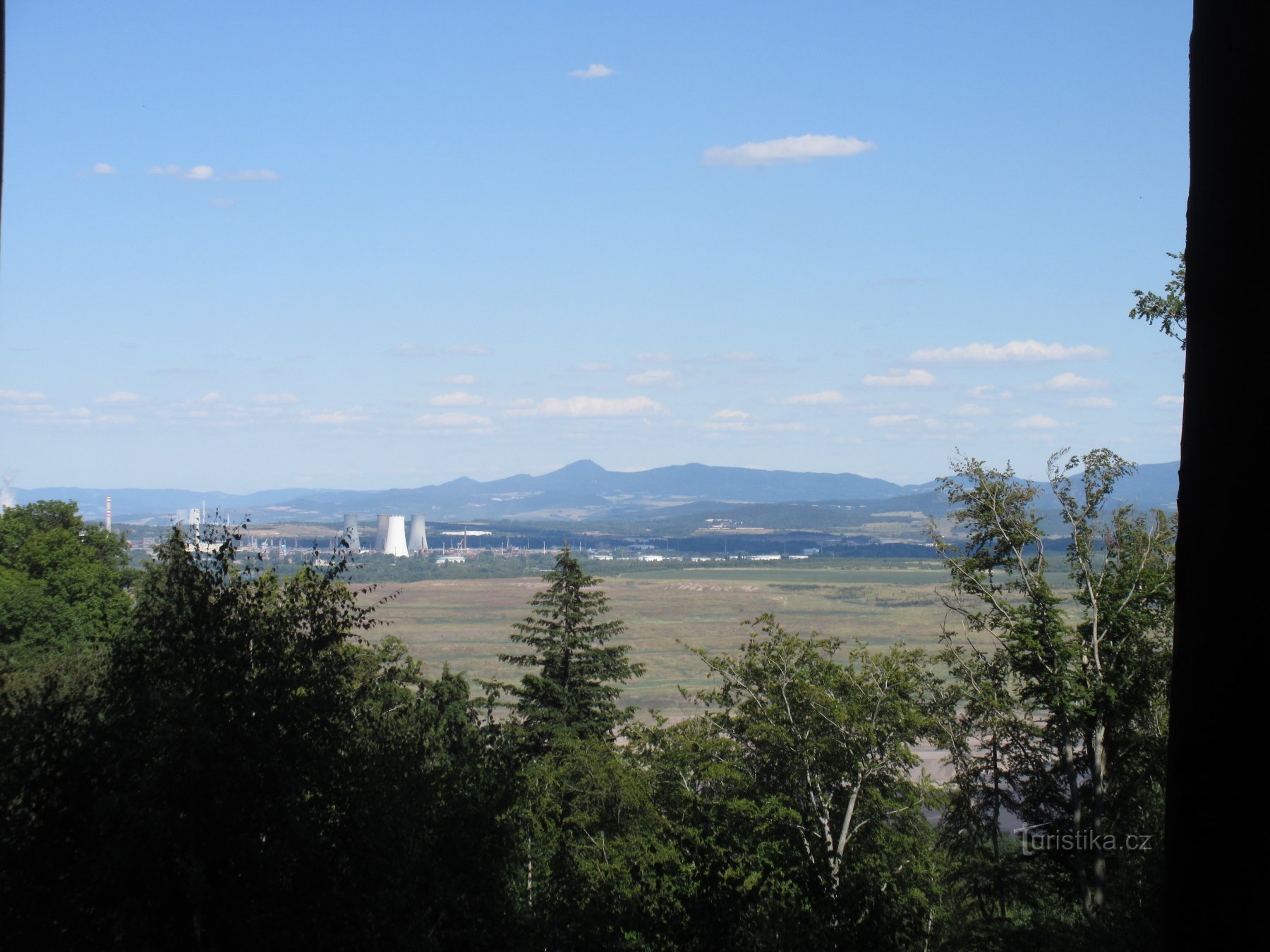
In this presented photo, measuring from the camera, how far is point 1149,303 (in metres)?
13.1

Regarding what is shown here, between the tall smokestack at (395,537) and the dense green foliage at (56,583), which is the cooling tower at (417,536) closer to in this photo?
the tall smokestack at (395,537)

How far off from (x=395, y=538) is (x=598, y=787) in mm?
131944

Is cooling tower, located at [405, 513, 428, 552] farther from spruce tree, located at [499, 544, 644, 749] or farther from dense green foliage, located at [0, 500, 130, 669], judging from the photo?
spruce tree, located at [499, 544, 644, 749]

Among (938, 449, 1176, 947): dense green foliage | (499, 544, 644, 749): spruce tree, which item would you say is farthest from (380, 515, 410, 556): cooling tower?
(938, 449, 1176, 947): dense green foliage

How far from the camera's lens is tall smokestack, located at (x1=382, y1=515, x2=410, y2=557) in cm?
14525

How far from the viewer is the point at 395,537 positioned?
148m

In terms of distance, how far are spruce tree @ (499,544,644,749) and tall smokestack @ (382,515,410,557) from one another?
4579 inches

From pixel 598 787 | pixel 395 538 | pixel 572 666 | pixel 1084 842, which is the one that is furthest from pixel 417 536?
pixel 1084 842

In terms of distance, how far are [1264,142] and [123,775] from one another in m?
7.91

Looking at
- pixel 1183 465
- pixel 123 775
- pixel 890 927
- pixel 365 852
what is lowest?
pixel 890 927

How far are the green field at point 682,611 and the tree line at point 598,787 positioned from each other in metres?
28.8

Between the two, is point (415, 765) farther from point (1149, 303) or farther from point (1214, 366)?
point (1149, 303)

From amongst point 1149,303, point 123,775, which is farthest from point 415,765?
point 1149,303

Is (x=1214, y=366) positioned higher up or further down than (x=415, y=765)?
higher up
